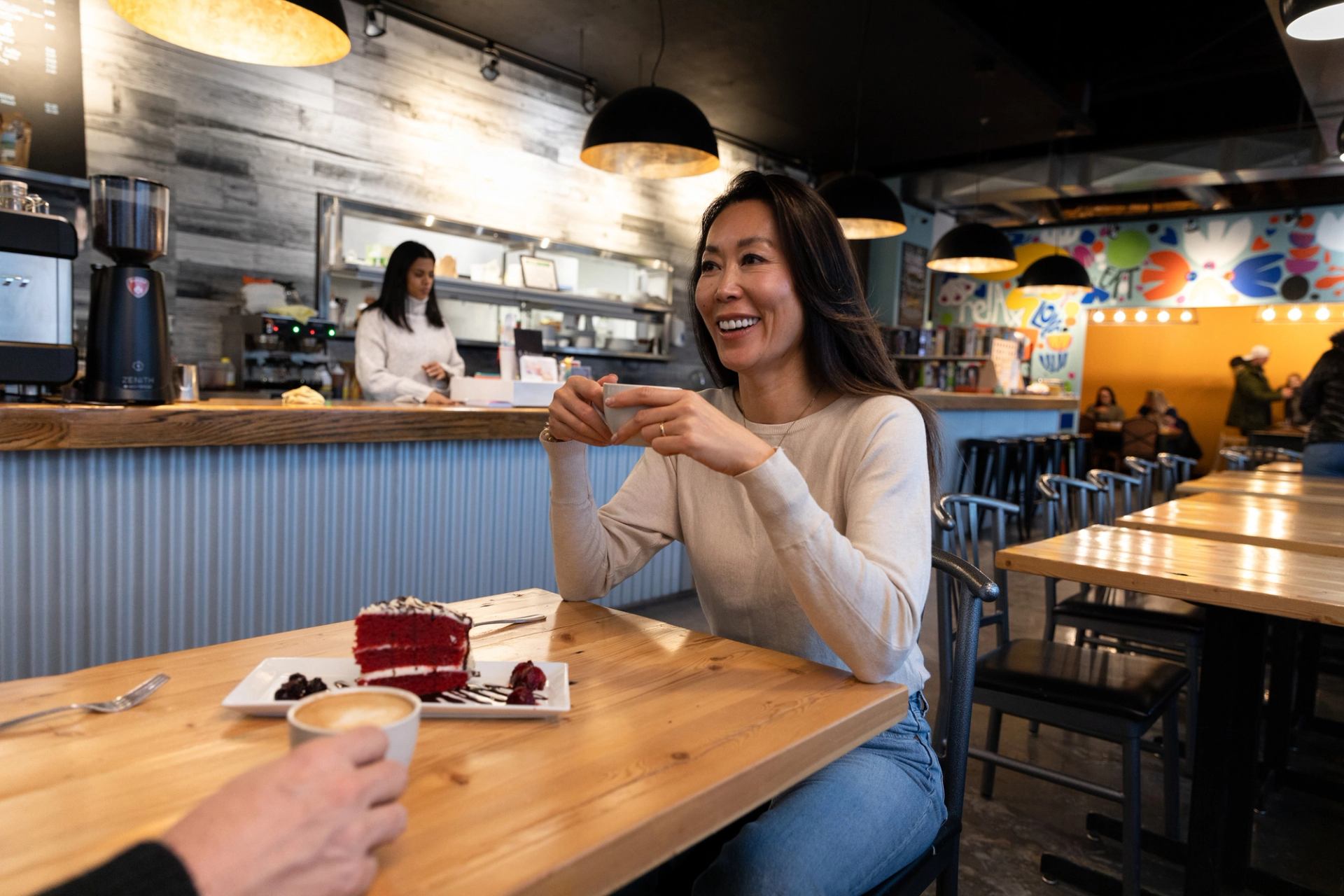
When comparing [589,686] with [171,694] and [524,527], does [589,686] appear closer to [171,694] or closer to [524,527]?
[171,694]

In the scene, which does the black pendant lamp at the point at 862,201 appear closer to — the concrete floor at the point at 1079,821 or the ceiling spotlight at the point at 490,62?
the ceiling spotlight at the point at 490,62

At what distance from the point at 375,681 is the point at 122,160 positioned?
4982 mm

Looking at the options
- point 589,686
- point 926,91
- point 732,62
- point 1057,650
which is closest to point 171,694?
point 589,686

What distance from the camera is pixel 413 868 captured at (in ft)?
2.17

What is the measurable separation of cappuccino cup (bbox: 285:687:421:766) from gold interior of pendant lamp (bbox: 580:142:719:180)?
398cm

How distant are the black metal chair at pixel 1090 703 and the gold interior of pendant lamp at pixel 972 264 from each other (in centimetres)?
545

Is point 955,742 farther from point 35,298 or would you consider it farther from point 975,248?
point 975,248

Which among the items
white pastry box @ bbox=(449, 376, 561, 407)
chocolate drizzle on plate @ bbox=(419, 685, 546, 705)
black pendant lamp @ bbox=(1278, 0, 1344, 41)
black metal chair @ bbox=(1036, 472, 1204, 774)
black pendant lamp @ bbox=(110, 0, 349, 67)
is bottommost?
black metal chair @ bbox=(1036, 472, 1204, 774)

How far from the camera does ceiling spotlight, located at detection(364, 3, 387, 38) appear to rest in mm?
5637

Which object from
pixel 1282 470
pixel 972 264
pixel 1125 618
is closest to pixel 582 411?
pixel 1125 618

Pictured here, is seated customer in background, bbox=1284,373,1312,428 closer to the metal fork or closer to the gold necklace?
the gold necklace

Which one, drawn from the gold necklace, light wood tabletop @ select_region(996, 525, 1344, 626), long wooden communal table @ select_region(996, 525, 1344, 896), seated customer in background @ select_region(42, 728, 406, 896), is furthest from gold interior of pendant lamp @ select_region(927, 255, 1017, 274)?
seated customer in background @ select_region(42, 728, 406, 896)

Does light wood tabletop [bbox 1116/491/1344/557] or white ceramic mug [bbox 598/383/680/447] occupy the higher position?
white ceramic mug [bbox 598/383/680/447]

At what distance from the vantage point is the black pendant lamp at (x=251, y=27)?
2.67 metres
